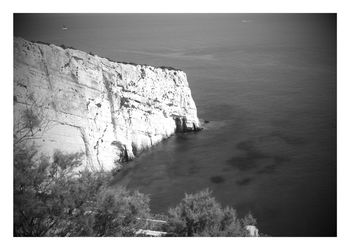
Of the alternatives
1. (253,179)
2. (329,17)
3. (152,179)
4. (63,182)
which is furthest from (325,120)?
(63,182)

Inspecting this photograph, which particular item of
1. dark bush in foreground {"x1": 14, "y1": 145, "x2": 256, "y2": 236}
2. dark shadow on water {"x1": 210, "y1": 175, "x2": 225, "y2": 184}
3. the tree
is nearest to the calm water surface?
dark shadow on water {"x1": 210, "y1": 175, "x2": 225, "y2": 184}

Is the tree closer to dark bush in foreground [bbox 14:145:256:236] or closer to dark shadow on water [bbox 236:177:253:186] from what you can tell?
dark bush in foreground [bbox 14:145:256:236]

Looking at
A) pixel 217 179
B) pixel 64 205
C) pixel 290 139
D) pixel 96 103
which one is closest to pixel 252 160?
pixel 217 179

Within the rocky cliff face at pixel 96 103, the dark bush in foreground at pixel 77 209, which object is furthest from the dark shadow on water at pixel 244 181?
the dark bush in foreground at pixel 77 209

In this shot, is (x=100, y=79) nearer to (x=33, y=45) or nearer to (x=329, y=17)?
(x=33, y=45)

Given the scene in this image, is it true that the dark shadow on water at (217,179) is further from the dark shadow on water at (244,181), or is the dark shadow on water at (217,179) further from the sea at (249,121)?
the dark shadow on water at (244,181)

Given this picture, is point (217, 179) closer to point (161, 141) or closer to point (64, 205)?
point (161, 141)
